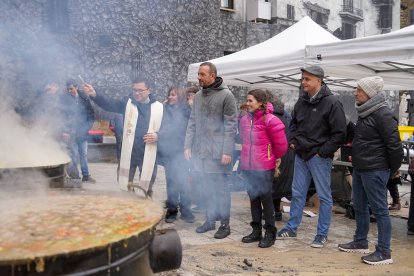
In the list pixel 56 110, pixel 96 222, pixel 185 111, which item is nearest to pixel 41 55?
pixel 56 110

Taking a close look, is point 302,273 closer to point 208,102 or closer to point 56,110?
point 208,102

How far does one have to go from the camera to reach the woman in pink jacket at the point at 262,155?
15.7ft

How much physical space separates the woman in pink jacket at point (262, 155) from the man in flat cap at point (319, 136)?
0.97 ft

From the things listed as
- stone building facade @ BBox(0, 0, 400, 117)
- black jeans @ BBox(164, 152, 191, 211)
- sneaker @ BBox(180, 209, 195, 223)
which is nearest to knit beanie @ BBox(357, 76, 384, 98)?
black jeans @ BBox(164, 152, 191, 211)

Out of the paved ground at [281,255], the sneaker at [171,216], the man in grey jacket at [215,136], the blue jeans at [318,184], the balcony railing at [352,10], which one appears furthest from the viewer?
the balcony railing at [352,10]

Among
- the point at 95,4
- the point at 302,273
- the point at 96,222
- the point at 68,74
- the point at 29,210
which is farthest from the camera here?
the point at 68,74

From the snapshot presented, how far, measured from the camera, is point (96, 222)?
2531 mm

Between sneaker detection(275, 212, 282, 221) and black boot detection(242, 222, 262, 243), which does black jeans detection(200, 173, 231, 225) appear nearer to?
black boot detection(242, 222, 262, 243)

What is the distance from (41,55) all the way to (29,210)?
14.7m

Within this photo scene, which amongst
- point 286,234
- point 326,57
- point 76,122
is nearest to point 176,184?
point 286,234

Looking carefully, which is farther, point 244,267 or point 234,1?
point 234,1

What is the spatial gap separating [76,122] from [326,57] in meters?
4.77

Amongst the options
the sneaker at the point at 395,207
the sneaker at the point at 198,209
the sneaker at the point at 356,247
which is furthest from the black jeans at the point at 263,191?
the sneaker at the point at 395,207

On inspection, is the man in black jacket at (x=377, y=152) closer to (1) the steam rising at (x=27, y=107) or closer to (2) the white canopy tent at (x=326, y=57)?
(2) the white canopy tent at (x=326, y=57)
